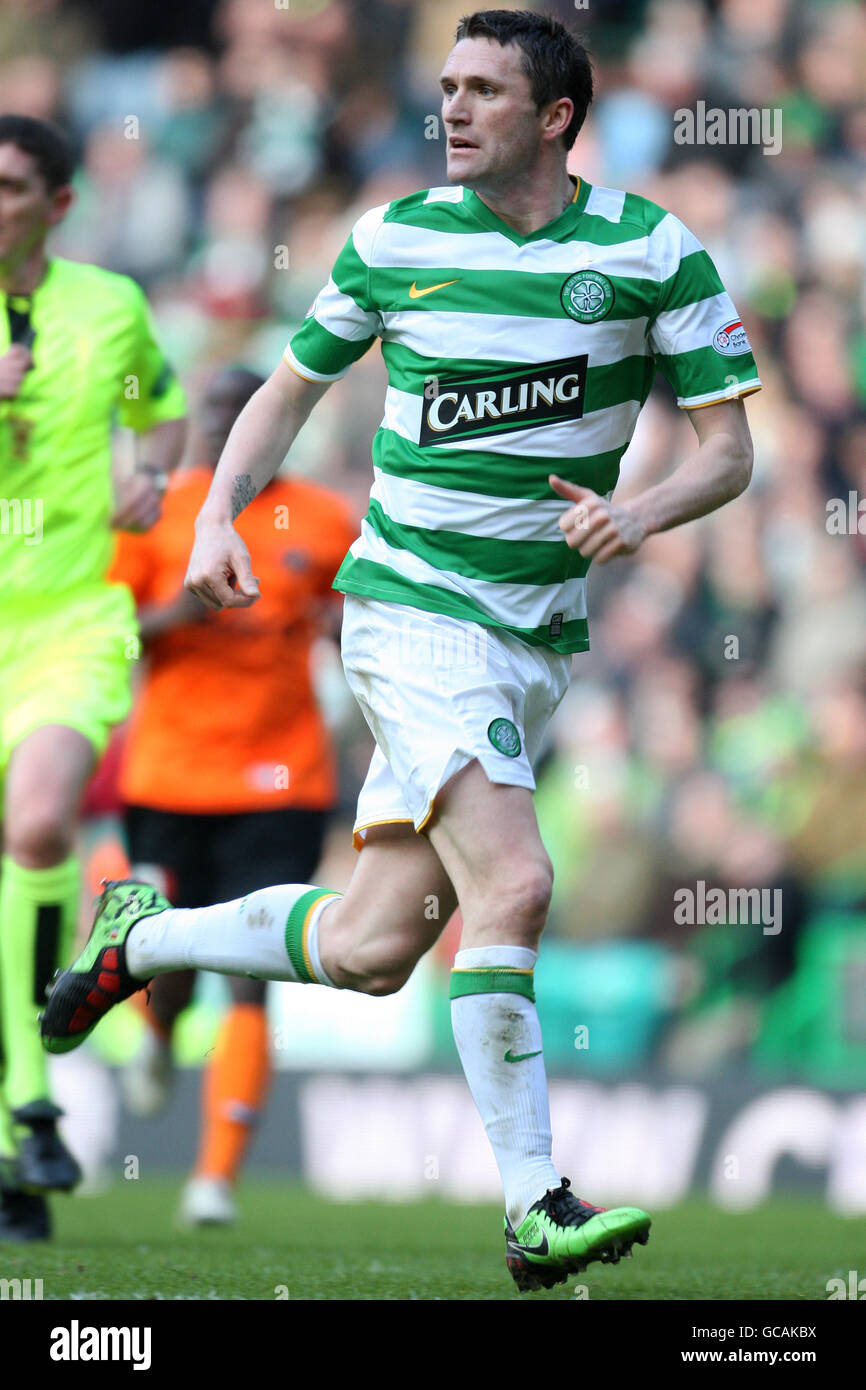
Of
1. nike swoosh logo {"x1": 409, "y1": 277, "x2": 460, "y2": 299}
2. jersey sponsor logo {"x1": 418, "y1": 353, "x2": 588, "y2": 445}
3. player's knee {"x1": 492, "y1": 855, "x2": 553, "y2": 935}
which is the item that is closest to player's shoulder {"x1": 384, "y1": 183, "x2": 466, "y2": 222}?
nike swoosh logo {"x1": 409, "y1": 277, "x2": 460, "y2": 299}

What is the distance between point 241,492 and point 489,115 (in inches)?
36.7

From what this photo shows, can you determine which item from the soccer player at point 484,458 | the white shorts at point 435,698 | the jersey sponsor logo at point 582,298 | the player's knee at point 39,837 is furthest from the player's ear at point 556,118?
the player's knee at point 39,837

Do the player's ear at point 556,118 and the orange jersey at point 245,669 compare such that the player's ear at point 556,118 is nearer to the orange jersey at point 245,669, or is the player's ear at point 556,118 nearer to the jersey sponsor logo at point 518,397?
the jersey sponsor logo at point 518,397

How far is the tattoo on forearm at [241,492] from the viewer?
429 cm

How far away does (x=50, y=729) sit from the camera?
5.35 metres

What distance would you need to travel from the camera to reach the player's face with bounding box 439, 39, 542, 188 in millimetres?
4113

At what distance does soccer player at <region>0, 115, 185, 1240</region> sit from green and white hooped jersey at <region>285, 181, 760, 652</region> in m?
1.49

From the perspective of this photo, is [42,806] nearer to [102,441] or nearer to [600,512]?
[102,441]

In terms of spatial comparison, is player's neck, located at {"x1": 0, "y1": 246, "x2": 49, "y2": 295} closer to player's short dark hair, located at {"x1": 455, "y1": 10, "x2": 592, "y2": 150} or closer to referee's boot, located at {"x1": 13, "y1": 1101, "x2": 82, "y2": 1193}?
player's short dark hair, located at {"x1": 455, "y1": 10, "x2": 592, "y2": 150}

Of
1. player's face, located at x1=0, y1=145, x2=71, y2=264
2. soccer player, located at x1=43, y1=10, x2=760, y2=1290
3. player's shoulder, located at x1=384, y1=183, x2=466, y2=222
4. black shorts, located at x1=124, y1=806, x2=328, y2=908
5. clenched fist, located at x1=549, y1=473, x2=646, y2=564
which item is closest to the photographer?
clenched fist, located at x1=549, y1=473, x2=646, y2=564

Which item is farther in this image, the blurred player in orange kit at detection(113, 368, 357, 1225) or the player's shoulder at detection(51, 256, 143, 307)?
the blurred player in orange kit at detection(113, 368, 357, 1225)

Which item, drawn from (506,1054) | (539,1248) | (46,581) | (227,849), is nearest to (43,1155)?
(46,581)

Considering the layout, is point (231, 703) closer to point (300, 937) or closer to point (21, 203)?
point (21, 203)
